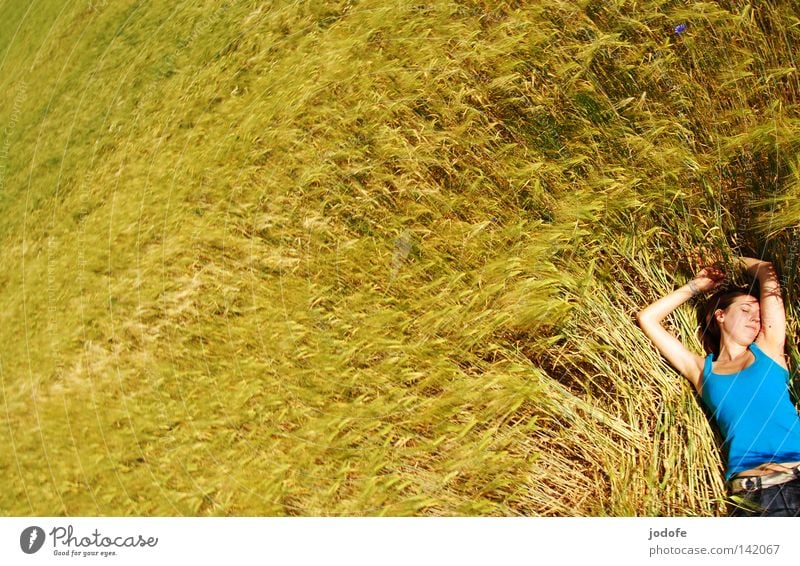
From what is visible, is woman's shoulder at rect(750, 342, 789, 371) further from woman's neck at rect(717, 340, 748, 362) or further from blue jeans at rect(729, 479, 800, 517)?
blue jeans at rect(729, 479, 800, 517)

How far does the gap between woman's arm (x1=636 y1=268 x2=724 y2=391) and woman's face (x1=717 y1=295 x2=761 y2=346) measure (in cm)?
13

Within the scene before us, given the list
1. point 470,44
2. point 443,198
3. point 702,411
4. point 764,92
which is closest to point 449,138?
point 443,198

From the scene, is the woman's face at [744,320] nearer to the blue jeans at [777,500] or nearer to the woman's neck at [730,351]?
the woman's neck at [730,351]

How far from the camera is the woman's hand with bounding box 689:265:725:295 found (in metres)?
2.13

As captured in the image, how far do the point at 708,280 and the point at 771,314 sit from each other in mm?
222

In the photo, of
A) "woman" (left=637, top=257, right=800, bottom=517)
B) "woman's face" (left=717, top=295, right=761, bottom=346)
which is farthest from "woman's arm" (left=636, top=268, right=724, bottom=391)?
"woman's face" (left=717, top=295, right=761, bottom=346)

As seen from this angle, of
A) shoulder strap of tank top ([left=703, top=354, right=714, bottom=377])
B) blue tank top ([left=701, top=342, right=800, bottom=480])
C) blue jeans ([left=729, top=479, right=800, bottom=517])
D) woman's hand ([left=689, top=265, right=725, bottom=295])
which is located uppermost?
woman's hand ([left=689, top=265, right=725, bottom=295])

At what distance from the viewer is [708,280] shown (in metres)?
2.13

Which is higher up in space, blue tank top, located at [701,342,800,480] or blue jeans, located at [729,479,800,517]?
blue tank top, located at [701,342,800,480]

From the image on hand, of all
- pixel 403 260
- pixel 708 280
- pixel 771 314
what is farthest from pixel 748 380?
pixel 403 260

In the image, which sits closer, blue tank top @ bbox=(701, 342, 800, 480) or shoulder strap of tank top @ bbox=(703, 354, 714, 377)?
blue tank top @ bbox=(701, 342, 800, 480)
